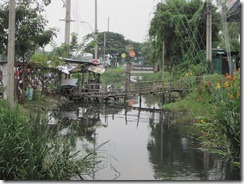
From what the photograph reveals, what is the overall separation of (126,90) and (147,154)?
13625 millimetres

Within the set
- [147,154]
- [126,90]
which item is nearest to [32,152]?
[147,154]

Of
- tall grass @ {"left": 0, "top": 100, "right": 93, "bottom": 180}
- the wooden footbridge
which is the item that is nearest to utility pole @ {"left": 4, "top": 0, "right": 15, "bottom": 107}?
tall grass @ {"left": 0, "top": 100, "right": 93, "bottom": 180}

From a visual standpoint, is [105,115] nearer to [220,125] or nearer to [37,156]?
[220,125]

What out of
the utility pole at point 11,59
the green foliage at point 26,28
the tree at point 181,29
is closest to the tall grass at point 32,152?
the utility pole at point 11,59

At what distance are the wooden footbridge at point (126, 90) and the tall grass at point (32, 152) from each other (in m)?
15.2

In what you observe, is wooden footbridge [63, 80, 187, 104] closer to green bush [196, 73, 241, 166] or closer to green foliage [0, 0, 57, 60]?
green foliage [0, 0, 57, 60]

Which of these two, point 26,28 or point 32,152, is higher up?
point 26,28

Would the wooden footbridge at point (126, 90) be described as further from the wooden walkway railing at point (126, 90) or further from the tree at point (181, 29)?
the tree at point (181, 29)

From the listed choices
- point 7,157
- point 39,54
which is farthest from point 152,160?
point 39,54

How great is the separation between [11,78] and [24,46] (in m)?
5.88

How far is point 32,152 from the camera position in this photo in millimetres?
4844

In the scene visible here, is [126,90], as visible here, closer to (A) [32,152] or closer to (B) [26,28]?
(B) [26,28]

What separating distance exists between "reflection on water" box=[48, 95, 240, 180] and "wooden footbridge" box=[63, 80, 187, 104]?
23.7ft

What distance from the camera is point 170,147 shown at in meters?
8.80
